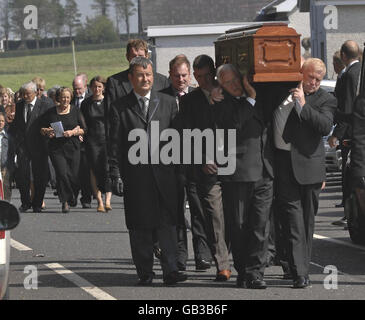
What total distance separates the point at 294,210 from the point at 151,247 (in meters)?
1.27

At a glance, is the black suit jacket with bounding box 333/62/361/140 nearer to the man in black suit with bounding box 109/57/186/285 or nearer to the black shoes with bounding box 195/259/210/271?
the black shoes with bounding box 195/259/210/271

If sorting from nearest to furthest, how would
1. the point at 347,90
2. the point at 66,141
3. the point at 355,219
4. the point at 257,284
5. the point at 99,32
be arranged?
the point at 257,284, the point at 355,219, the point at 347,90, the point at 66,141, the point at 99,32

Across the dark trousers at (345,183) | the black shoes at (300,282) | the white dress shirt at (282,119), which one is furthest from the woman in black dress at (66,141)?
the black shoes at (300,282)

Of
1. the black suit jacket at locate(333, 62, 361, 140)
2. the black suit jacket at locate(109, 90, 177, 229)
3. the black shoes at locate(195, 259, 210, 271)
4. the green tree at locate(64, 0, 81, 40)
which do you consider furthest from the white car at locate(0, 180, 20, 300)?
the green tree at locate(64, 0, 81, 40)

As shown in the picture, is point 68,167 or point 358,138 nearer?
point 358,138

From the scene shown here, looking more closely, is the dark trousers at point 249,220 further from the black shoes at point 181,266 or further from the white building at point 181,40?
the white building at point 181,40

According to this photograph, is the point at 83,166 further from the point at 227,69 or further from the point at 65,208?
the point at 227,69

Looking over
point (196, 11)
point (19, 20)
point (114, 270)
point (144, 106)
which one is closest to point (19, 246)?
A: point (114, 270)

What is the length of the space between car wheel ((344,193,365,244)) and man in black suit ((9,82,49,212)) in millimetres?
7428

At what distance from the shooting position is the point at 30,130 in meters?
19.8

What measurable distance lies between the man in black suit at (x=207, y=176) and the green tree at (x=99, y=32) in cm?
13874

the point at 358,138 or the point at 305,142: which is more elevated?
the point at 305,142

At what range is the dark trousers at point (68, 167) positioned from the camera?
19.4 metres
